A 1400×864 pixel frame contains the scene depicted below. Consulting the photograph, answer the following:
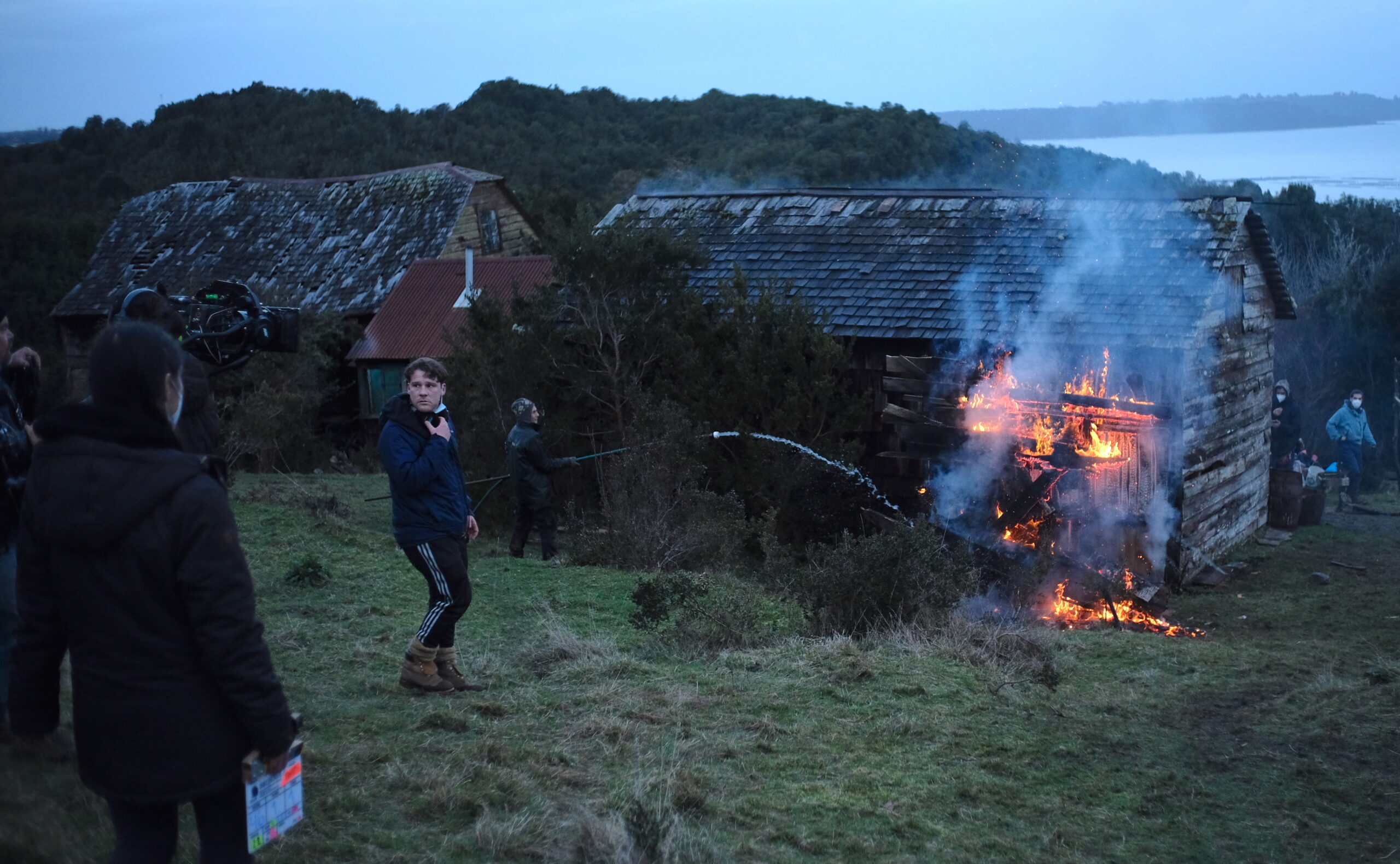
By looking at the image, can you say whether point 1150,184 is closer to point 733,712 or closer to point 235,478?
point 733,712

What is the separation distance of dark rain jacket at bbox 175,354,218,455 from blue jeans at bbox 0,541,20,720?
0.85m

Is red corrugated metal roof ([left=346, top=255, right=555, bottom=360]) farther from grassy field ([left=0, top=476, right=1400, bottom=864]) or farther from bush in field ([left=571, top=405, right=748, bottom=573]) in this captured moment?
grassy field ([left=0, top=476, right=1400, bottom=864])

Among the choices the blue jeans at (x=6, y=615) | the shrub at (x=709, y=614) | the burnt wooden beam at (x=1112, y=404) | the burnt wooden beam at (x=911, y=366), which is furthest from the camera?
the burnt wooden beam at (x=911, y=366)

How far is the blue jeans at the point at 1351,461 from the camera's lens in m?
16.9

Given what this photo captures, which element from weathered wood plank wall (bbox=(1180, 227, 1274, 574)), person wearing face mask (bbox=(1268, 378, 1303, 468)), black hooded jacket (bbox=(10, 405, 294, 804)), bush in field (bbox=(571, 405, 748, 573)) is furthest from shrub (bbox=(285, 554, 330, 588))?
person wearing face mask (bbox=(1268, 378, 1303, 468))

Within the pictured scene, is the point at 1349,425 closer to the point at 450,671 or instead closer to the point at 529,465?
the point at 529,465

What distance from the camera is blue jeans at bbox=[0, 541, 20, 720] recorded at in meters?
4.57

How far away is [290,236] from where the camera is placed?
31094mm

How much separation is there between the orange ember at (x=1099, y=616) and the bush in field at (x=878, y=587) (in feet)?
11.0

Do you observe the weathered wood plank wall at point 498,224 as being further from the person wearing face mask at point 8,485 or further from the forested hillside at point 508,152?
the person wearing face mask at point 8,485

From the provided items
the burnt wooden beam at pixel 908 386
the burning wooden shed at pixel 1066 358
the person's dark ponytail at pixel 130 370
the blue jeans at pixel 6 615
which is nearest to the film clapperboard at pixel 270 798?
the person's dark ponytail at pixel 130 370

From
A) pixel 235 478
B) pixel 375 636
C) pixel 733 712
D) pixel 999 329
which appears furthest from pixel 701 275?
pixel 733 712

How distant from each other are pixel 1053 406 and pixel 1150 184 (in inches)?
181

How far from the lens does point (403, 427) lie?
5.68 meters
